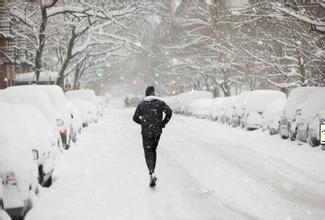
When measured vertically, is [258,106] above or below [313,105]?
below

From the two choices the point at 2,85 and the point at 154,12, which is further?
the point at 2,85

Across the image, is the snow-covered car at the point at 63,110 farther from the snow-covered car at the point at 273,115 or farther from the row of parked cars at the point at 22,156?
the snow-covered car at the point at 273,115

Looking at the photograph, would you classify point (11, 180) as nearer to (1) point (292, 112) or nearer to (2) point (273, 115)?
(1) point (292, 112)

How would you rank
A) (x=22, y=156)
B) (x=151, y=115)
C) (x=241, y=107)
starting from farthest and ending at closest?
(x=241, y=107)
(x=151, y=115)
(x=22, y=156)

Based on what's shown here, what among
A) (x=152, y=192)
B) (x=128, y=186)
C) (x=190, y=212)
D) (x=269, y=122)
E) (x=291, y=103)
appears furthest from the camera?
(x=269, y=122)

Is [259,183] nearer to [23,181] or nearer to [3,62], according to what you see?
[23,181]

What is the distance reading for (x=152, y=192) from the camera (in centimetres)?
828

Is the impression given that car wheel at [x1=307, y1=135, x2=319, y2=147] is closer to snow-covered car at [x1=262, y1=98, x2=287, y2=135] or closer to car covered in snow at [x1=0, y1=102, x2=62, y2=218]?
snow-covered car at [x1=262, y1=98, x2=287, y2=135]

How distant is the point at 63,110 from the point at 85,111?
32.8 ft

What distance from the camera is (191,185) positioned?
8.90 meters

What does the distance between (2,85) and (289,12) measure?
24512 mm

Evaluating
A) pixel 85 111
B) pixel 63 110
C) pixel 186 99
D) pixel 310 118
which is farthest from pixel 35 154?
pixel 186 99

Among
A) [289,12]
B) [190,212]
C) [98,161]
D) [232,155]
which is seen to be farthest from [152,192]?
[289,12]

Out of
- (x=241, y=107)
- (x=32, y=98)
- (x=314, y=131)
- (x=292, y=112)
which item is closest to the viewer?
(x=32, y=98)
